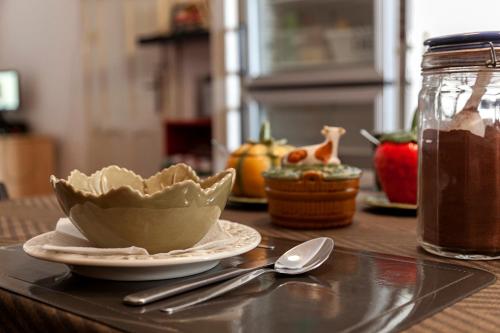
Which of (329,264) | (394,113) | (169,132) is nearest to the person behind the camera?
(329,264)

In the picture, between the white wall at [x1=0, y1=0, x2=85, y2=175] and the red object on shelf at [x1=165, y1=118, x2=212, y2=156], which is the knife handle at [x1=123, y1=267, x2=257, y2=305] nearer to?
the red object on shelf at [x1=165, y1=118, x2=212, y2=156]

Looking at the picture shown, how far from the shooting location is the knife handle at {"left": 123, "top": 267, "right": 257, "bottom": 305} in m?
0.52

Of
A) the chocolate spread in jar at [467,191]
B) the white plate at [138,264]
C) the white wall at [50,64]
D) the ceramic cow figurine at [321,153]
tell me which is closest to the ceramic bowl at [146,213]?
the white plate at [138,264]

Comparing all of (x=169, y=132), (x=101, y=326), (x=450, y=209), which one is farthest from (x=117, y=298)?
(x=169, y=132)

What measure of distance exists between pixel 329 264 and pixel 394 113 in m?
1.84

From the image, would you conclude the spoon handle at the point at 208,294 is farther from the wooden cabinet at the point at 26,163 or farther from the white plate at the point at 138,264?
the wooden cabinet at the point at 26,163

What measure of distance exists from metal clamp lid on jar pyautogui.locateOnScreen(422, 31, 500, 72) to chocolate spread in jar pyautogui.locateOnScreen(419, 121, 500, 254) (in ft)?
0.22

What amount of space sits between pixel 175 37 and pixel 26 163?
1.61 meters

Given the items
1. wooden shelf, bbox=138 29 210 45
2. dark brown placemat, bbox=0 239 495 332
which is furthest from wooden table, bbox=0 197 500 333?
wooden shelf, bbox=138 29 210 45

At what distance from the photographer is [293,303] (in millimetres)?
524

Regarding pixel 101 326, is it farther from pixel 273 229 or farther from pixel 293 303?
pixel 273 229

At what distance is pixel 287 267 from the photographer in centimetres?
62

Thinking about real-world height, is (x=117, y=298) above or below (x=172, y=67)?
below

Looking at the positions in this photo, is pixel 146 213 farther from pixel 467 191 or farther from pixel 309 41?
pixel 309 41
